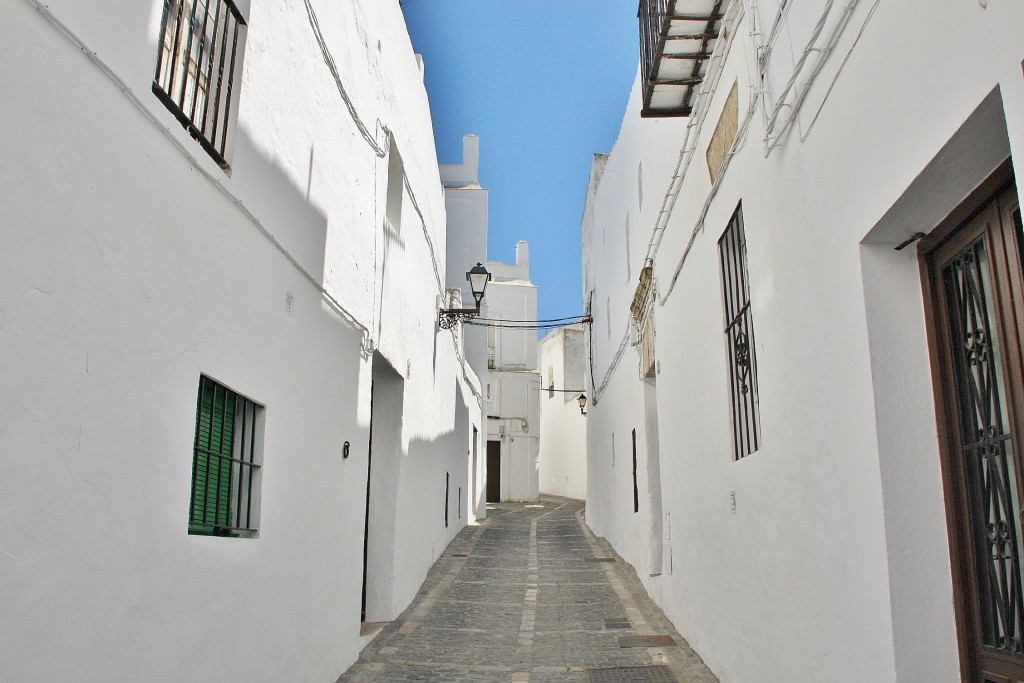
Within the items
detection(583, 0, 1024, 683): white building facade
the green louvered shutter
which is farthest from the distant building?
the green louvered shutter

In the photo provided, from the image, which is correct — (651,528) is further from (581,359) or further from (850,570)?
(581,359)

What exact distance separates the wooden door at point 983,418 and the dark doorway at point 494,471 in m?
25.1

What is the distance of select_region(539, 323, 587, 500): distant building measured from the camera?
2836cm

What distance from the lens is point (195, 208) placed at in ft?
11.2

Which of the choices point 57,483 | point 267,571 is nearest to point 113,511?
point 57,483

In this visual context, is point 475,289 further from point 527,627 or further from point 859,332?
point 859,332

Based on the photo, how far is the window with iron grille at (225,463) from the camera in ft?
12.0

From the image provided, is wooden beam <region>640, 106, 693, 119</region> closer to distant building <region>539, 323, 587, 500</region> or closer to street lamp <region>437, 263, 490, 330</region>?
street lamp <region>437, 263, 490, 330</region>

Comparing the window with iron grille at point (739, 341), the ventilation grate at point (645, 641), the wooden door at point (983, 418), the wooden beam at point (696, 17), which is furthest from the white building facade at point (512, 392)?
the wooden door at point (983, 418)

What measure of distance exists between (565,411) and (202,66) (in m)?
27.2

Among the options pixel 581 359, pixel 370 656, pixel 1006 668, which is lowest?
pixel 370 656

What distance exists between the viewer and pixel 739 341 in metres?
5.25

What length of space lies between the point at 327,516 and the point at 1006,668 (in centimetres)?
397

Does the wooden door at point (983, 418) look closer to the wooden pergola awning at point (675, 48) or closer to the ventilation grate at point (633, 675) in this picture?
the wooden pergola awning at point (675, 48)
